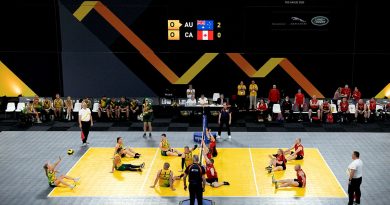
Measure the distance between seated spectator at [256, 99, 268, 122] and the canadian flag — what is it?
465cm

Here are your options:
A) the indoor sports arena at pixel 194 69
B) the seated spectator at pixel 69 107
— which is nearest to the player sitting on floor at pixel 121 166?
the indoor sports arena at pixel 194 69

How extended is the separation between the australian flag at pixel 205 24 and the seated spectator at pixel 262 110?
16.5 feet

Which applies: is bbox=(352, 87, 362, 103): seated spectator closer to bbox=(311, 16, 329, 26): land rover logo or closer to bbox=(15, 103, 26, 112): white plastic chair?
bbox=(311, 16, 329, 26): land rover logo

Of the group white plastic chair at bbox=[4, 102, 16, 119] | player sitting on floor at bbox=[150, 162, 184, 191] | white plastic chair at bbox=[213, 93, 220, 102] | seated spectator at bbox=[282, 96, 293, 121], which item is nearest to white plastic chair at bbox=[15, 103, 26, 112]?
white plastic chair at bbox=[4, 102, 16, 119]

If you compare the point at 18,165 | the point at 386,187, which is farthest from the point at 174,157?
the point at 386,187

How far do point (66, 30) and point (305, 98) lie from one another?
14225 mm

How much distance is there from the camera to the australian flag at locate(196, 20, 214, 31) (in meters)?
27.4

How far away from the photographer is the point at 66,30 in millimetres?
28188

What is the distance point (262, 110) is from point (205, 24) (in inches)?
226

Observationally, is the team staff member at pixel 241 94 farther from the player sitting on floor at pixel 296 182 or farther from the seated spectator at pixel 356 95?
the player sitting on floor at pixel 296 182

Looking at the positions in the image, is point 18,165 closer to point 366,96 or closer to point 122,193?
point 122,193

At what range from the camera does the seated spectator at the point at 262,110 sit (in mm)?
26188

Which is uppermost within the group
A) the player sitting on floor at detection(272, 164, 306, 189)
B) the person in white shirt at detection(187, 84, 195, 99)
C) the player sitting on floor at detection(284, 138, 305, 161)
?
the person in white shirt at detection(187, 84, 195, 99)

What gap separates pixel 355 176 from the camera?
1484 cm
